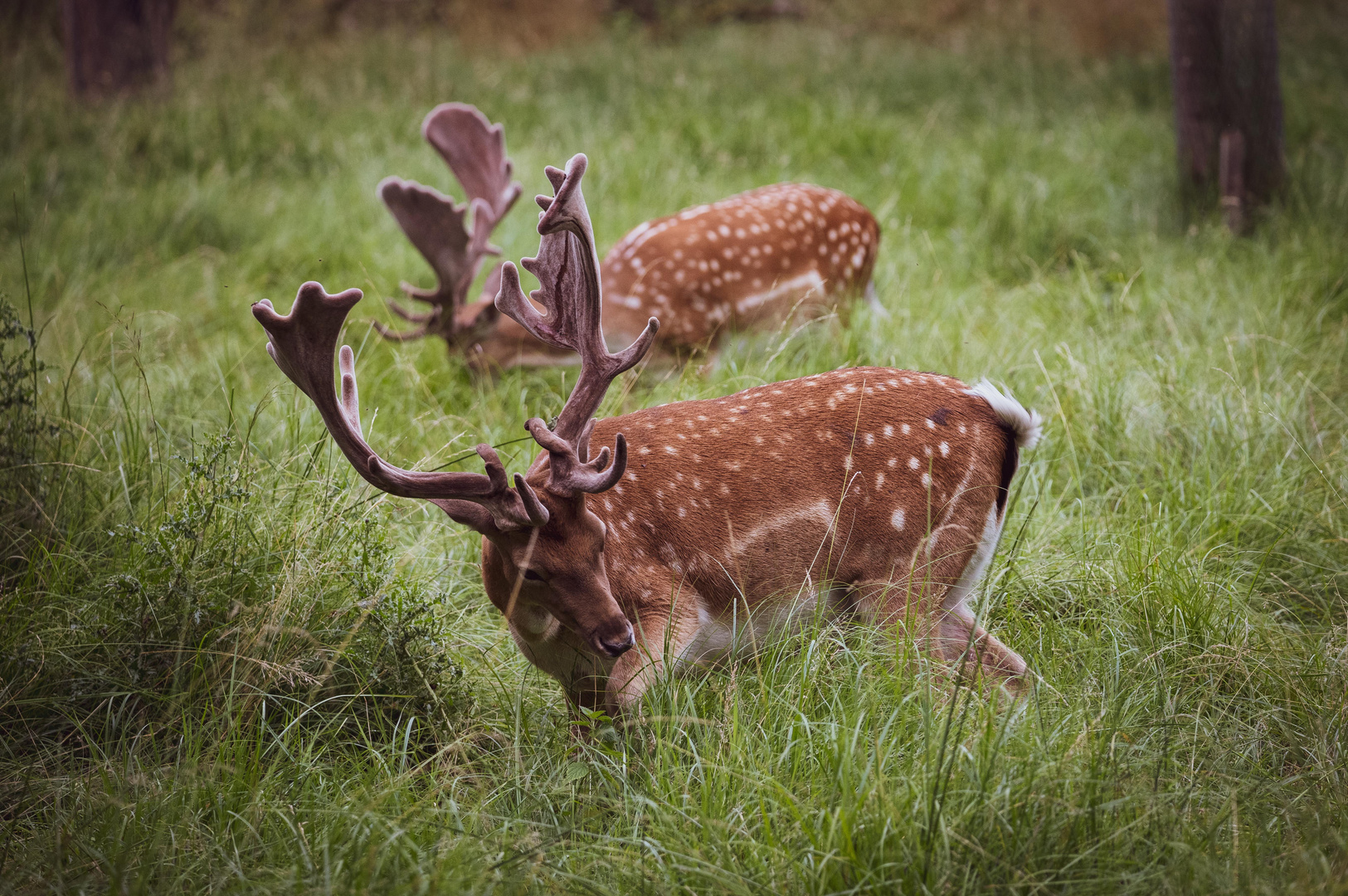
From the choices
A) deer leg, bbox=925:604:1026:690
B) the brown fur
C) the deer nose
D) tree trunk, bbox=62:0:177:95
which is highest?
tree trunk, bbox=62:0:177:95

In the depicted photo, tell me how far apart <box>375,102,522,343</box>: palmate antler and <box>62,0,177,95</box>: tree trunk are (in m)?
5.71

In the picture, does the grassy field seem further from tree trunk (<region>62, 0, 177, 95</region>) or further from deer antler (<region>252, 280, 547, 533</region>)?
tree trunk (<region>62, 0, 177, 95</region>)

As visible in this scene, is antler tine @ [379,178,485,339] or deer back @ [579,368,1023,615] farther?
antler tine @ [379,178,485,339]

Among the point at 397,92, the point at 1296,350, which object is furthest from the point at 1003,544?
the point at 397,92

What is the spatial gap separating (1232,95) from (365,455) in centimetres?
591

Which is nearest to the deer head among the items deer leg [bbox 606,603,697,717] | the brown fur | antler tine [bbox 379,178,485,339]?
deer leg [bbox 606,603,697,717]

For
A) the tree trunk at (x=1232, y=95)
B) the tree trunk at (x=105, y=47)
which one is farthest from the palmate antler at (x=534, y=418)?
the tree trunk at (x=105, y=47)

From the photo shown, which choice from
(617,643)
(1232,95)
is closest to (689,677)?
(617,643)

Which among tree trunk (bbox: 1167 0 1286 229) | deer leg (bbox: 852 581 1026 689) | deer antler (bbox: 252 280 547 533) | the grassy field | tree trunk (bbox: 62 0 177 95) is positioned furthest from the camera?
tree trunk (bbox: 62 0 177 95)

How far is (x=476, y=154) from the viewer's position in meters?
5.53

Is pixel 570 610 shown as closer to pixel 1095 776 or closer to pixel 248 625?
pixel 248 625

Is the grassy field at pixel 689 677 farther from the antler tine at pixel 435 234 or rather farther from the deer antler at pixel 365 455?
the deer antler at pixel 365 455

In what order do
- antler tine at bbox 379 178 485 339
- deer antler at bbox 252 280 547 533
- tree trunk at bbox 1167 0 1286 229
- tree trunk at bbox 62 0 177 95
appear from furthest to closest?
tree trunk at bbox 62 0 177 95 → tree trunk at bbox 1167 0 1286 229 → antler tine at bbox 379 178 485 339 → deer antler at bbox 252 280 547 533

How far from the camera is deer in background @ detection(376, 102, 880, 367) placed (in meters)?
4.82
